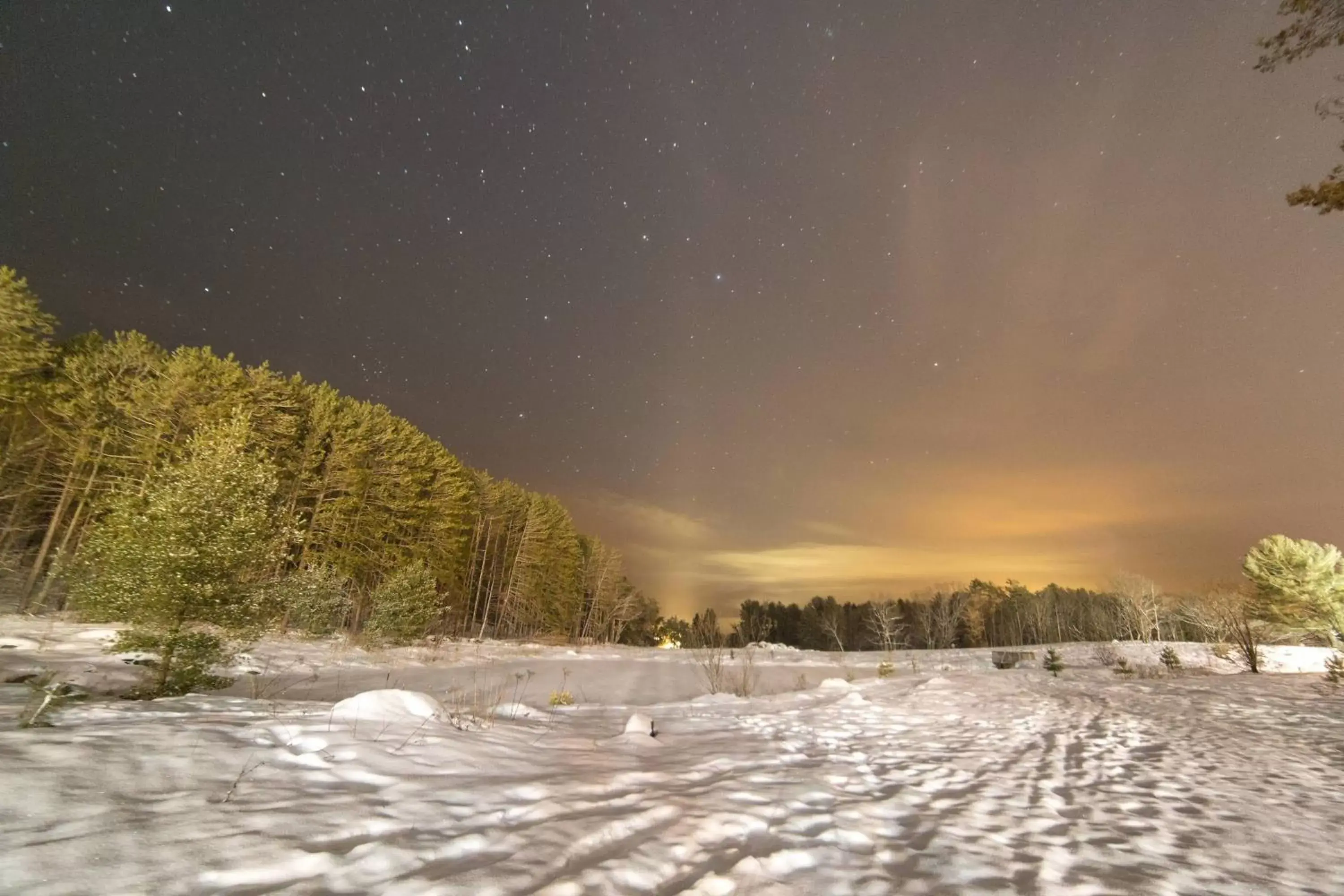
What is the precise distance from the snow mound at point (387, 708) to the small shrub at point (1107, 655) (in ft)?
90.9

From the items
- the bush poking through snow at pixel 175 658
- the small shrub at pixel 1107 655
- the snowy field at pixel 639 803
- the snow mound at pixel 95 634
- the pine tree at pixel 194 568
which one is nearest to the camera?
the snowy field at pixel 639 803

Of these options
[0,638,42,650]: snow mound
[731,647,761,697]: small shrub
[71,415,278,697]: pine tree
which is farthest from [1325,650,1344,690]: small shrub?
[0,638,42,650]: snow mound

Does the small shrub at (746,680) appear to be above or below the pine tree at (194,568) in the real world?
below

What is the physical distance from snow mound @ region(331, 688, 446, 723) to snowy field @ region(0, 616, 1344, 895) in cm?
3

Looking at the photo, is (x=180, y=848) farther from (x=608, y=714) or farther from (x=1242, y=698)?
(x=1242, y=698)

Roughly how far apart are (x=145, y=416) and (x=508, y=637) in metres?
36.6

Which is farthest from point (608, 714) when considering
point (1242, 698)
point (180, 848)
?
point (1242, 698)

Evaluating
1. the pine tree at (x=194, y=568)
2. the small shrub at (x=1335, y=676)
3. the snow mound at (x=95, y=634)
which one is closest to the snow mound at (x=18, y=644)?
the snow mound at (x=95, y=634)

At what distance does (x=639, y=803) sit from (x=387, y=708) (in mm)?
3329

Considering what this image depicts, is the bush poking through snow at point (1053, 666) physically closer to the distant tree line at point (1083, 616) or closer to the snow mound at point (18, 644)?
the distant tree line at point (1083, 616)

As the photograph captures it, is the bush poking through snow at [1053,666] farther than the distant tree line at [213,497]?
Yes

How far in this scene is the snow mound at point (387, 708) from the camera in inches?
210

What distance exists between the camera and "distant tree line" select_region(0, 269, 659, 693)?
31.3ft

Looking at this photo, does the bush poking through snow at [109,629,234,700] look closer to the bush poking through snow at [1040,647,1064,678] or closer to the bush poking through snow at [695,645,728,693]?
the bush poking through snow at [695,645,728,693]
